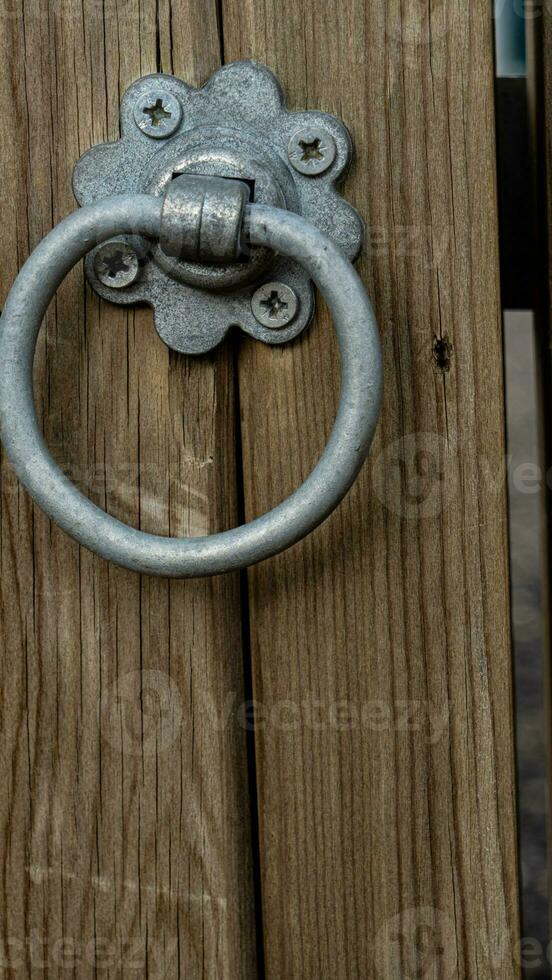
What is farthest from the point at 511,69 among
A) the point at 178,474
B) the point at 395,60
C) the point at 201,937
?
the point at 201,937

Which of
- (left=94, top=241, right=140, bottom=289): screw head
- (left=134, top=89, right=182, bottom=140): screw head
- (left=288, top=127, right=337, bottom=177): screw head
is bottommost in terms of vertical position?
(left=94, top=241, right=140, bottom=289): screw head

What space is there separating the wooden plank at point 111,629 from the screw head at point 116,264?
21 mm

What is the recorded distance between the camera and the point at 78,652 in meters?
0.64

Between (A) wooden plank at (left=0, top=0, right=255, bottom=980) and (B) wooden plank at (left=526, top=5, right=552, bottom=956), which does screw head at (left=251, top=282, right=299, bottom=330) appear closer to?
(A) wooden plank at (left=0, top=0, right=255, bottom=980)

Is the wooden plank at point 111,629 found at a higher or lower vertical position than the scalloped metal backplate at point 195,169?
lower

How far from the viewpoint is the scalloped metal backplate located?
58 centimetres

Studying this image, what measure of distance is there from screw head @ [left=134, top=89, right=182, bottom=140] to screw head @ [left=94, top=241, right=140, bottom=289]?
70 mm

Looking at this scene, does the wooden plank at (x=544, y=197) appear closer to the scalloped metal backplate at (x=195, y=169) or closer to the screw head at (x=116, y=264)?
the scalloped metal backplate at (x=195, y=169)

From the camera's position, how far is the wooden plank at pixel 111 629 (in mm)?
613

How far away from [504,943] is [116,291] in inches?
18.9

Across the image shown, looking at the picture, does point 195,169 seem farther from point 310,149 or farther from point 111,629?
point 111,629

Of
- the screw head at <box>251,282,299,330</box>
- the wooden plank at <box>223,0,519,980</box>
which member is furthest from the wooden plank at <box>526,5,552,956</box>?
the screw head at <box>251,282,299,330</box>

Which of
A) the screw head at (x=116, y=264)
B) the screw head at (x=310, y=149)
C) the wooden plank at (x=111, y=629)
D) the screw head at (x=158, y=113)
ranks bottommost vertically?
the wooden plank at (x=111, y=629)

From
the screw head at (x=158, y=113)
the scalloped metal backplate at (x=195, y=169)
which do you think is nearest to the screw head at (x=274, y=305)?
the scalloped metal backplate at (x=195, y=169)
